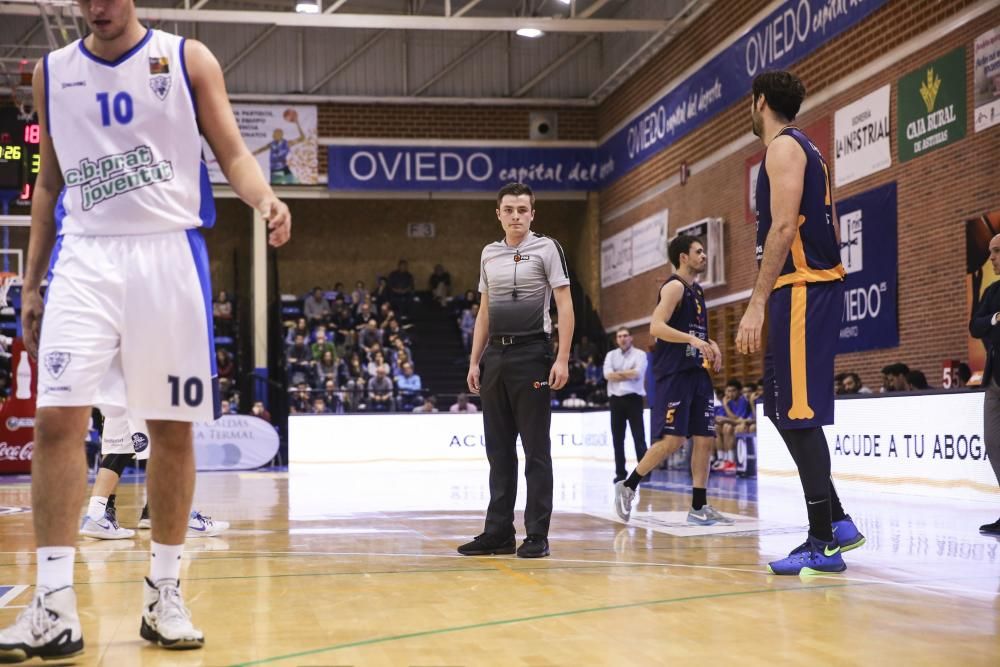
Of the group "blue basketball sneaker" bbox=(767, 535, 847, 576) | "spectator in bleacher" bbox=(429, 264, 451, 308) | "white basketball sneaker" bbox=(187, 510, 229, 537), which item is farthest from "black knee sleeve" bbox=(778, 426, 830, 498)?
"spectator in bleacher" bbox=(429, 264, 451, 308)

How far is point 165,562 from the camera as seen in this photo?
3.40 meters

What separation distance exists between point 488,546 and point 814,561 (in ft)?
5.25

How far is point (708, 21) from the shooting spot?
1977 cm

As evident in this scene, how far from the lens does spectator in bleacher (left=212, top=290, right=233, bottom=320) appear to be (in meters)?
24.9

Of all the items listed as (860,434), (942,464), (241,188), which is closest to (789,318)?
(241,188)

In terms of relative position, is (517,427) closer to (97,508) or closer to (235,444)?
(97,508)

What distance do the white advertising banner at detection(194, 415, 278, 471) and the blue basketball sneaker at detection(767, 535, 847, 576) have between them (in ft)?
46.0

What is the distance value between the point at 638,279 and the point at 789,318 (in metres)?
18.8

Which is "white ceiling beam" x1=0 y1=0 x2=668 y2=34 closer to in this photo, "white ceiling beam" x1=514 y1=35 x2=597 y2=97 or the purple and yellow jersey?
"white ceiling beam" x1=514 y1=35 x2=597 y2=97

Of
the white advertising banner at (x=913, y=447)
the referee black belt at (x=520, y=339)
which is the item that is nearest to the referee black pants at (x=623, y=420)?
the white advertising banner at (x=913, y=447)

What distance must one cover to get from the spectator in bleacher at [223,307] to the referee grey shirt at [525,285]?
1941 cm

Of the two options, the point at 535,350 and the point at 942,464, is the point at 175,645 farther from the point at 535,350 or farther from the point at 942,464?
the point at 942,464

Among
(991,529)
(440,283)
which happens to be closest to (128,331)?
(991,529)

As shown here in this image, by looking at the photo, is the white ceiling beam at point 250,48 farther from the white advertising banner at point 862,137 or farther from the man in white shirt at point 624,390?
the man in white shirt at point 624,390
